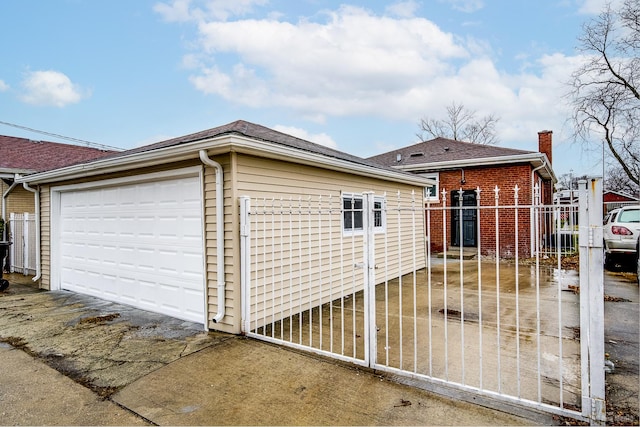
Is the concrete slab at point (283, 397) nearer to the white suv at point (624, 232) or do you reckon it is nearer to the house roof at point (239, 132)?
the house roof at point (239, 132)

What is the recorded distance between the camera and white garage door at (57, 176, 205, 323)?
5.25 meters

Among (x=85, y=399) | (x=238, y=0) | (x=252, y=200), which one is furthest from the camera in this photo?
(x=238, y=0)

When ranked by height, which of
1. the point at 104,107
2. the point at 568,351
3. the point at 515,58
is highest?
the point at 515,58

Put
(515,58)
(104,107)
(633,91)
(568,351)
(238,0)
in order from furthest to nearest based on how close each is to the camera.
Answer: (633,91) < (104,107) < (515,58) < (238,0) < (568,351)

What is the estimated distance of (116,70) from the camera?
11938mm

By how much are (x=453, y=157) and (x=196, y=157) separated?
37.1 ft

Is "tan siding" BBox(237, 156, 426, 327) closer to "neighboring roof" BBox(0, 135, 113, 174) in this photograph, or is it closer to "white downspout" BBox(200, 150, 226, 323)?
"white downspout" BBox(200, 150, 226, 323)

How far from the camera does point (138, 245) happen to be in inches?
238

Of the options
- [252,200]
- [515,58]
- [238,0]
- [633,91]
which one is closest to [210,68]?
[238,0]

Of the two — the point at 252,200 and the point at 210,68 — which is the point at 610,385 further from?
the point at 210,68

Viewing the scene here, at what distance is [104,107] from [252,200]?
12577 mm

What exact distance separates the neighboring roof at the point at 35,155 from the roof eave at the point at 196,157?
4296mm

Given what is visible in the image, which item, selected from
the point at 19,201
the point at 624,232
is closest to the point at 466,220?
the point at 624,232

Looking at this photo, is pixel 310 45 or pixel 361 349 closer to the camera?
pixel 361 349
